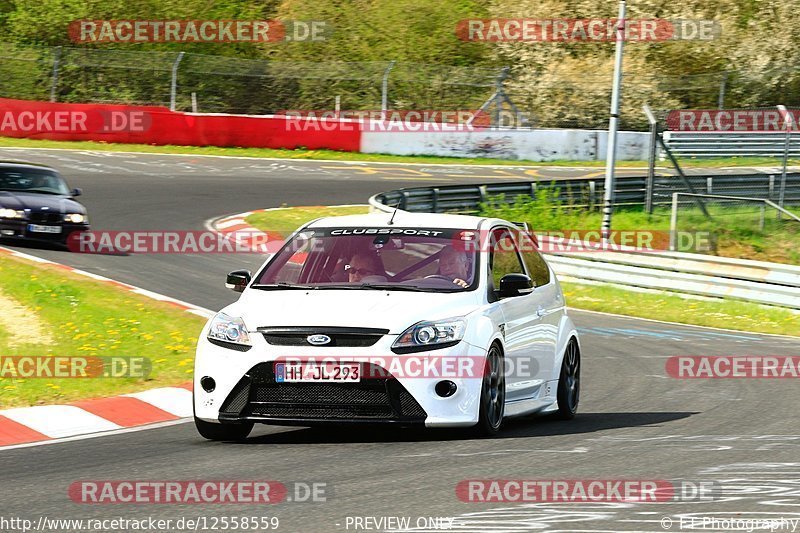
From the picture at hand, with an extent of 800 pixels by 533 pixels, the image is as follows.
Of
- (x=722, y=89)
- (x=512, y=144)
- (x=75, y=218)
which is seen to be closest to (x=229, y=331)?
(x=75, y=218)

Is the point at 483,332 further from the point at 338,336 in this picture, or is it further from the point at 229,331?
the point at 229,331

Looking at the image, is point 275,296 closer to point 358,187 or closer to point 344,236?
point 344,236

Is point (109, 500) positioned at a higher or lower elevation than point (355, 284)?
lower

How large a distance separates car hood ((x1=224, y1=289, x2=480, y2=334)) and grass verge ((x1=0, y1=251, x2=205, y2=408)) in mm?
2673

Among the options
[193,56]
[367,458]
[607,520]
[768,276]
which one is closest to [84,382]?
[367,458]

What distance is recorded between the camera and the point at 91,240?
22469mm

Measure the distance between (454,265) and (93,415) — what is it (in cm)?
288

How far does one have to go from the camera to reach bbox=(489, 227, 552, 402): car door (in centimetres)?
941

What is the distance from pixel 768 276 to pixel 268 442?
1219 centimetres

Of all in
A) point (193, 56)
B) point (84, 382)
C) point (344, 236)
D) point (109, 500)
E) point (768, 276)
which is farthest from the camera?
point (193, 56)

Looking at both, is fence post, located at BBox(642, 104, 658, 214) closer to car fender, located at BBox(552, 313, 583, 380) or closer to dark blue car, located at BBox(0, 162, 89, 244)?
dark blue car, located at BBox(0, 162, 89, 244)

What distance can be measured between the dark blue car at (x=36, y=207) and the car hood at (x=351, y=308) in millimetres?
12356

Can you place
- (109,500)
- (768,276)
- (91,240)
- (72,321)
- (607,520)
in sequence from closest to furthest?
(607,520), (109,500), (72,321), (768,276), (91,240)

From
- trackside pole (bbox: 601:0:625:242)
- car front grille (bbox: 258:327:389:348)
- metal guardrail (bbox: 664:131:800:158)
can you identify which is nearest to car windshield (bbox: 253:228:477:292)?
car front grille (bbox: 258:327:389:348)
